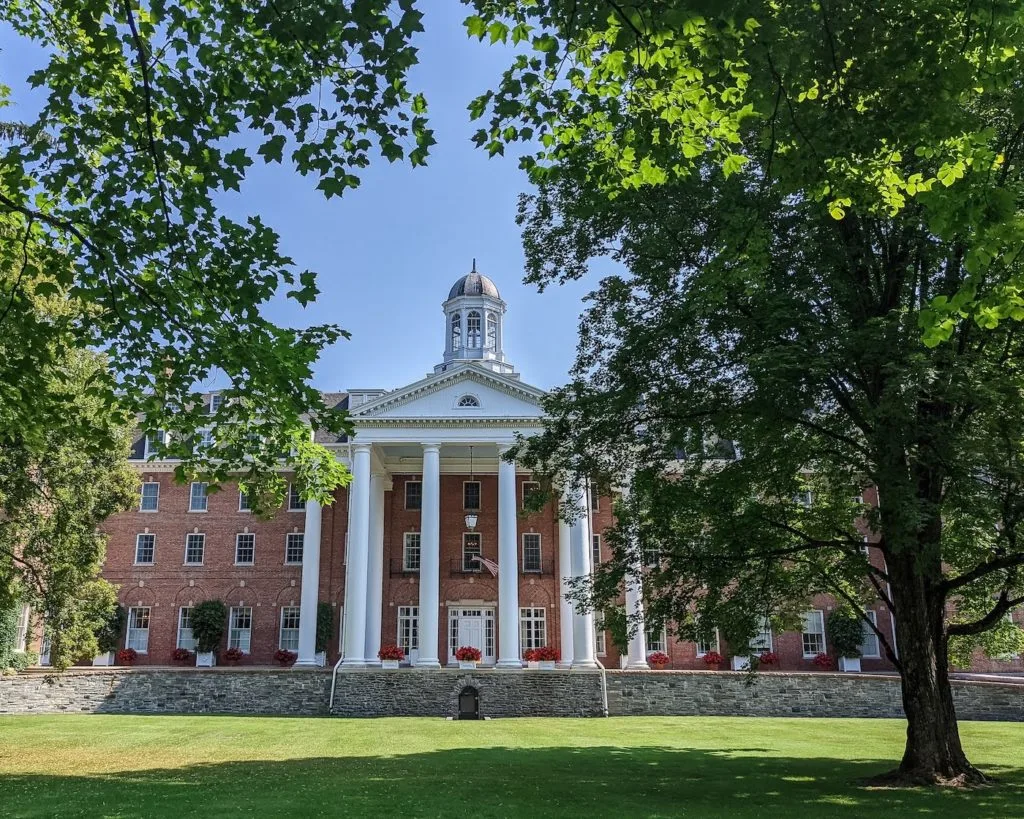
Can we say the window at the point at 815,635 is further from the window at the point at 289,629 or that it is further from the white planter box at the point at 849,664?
the window at the point at 289,629

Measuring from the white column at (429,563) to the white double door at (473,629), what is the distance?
6.16m

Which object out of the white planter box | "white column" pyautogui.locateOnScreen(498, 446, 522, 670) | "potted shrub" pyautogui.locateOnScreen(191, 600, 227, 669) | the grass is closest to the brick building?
the white planter box

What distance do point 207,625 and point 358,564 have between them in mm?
10021

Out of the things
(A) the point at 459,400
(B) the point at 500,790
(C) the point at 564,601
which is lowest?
(B) the point at 500,790

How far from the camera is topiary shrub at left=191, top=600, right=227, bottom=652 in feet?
130

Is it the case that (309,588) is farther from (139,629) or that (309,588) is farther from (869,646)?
(869,646)

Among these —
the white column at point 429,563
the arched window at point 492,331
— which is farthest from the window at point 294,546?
the arched window at point 492,331

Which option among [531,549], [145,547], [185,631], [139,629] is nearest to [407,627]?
[531,549]

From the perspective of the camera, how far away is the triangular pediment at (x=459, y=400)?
118 ft

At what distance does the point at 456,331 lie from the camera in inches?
1832

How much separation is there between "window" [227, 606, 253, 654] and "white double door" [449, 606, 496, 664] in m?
9.60

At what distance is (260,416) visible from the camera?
1184 cm

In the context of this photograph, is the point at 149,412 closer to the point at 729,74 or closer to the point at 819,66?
the point at 729,74

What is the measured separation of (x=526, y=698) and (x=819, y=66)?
27602 millimetres
